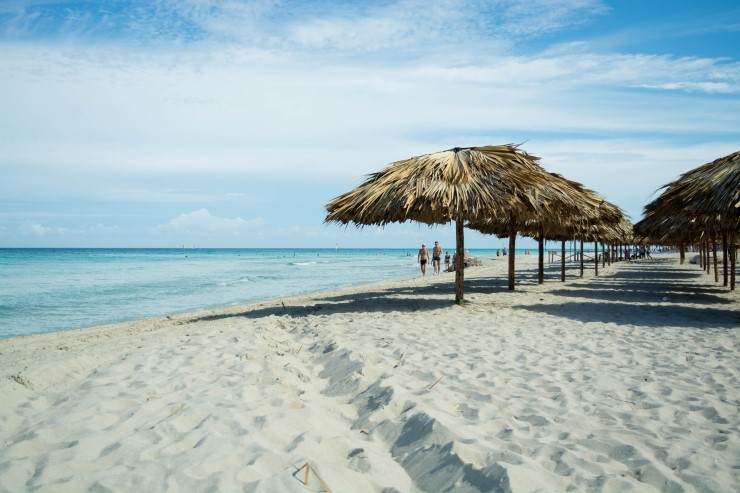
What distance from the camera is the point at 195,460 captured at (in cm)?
252

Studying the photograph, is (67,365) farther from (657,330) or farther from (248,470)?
(657,330)

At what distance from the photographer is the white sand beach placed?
2367 millimetres

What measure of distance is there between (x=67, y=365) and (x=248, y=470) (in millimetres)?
3265

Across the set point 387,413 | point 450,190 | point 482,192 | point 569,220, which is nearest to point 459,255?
point 482,192

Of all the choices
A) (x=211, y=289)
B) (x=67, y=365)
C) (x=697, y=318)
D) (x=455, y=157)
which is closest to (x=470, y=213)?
Answer: (x=455, y=157)

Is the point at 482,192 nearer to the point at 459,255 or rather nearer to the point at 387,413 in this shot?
the point at 459,255

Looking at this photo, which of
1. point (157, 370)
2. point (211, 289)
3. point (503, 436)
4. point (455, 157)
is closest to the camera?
point (503, 436)

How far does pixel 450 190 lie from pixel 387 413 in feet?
15.8

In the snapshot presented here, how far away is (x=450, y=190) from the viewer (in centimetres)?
749

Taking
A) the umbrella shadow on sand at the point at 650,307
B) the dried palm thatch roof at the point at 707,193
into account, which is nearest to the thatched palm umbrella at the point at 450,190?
the umbrella shadow on sand at the point at 650,307

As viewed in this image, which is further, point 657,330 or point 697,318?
point 697,318

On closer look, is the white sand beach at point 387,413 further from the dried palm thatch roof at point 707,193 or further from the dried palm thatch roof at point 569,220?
the dried palm thatch roof at point 569,220

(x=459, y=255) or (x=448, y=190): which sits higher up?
(x=448, y=190)

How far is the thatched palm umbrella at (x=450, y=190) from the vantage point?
752 cm
